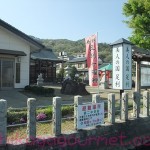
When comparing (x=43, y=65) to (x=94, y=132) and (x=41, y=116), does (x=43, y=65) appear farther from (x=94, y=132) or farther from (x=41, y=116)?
(x=94, y=132)

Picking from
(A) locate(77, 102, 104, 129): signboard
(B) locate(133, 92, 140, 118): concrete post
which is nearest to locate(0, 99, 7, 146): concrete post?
(A) locate(77, 102, 104, 129): signboard

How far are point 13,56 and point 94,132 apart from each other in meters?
12.4

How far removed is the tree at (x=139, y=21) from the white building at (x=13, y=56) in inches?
277

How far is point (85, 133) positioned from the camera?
26.2 ft

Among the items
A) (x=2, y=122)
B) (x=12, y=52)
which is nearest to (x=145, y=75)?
(x=2, y=122)

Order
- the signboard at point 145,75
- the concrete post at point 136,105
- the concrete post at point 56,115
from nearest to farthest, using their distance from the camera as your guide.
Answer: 1. the concrete post at point 56,115
2. the concrete post at point 136,105
3. the signboard at point 145,75

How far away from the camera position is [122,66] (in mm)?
10438

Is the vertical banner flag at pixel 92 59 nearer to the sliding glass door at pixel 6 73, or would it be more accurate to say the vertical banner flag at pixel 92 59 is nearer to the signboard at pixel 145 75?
the signboard at pixel 145 75

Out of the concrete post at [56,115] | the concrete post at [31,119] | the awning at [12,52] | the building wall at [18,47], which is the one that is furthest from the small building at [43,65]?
the concrete post at [31,119]

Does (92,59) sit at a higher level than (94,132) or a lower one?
higher

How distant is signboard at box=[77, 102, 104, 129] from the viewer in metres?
7.91

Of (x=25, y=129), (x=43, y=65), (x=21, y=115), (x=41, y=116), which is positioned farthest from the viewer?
(x=43, y=65)

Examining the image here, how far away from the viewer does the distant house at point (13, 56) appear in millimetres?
18609

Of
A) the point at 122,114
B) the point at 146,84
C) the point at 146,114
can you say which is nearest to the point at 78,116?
the point at 122,114
